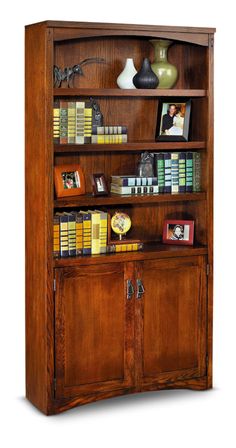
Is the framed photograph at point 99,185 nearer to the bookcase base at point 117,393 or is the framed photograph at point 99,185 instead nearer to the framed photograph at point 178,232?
the framed photograph at point 178,232

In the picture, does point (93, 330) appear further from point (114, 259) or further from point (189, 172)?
point (189, 172)

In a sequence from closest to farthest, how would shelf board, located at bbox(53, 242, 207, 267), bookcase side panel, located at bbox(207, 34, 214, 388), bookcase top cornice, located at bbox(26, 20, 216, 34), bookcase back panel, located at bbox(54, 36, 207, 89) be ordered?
bookcase top cornice, located at bbox(26, 20, 216, 34) → shelf board, located at bbox(53, 242, 207, 267) → bookcase back panel, located at bbox(54, 36, 207, 89) → bookcase side panel, located at bbox(207, 34, 214, 388)

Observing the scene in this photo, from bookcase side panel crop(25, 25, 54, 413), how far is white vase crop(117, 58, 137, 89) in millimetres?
570

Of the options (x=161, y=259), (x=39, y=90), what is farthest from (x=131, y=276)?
(x=39, y=90)

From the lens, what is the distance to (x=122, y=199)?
18.7ft

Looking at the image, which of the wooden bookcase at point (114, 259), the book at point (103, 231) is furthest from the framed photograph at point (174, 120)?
the book at point (103, 231)

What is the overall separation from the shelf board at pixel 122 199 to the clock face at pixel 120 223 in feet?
0.45

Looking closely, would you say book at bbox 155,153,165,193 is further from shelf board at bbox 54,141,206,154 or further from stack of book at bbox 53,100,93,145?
stack of book at bbox 53,100,93,145

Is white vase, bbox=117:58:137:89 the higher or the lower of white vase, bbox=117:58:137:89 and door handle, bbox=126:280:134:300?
the higher

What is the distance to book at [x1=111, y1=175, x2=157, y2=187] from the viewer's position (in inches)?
229

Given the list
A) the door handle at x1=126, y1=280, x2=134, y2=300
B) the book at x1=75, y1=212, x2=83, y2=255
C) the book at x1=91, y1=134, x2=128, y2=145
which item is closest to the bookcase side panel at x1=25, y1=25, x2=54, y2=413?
the book at x1=75, y1=212, x2=83, y2=255

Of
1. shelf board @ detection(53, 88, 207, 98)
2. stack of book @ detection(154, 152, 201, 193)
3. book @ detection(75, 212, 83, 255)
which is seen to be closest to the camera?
shelf board @ detection(53, 88, 207, 98)

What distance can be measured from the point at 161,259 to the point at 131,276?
23 cm

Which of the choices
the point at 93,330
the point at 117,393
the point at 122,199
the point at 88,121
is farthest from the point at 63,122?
the point at 117,393
